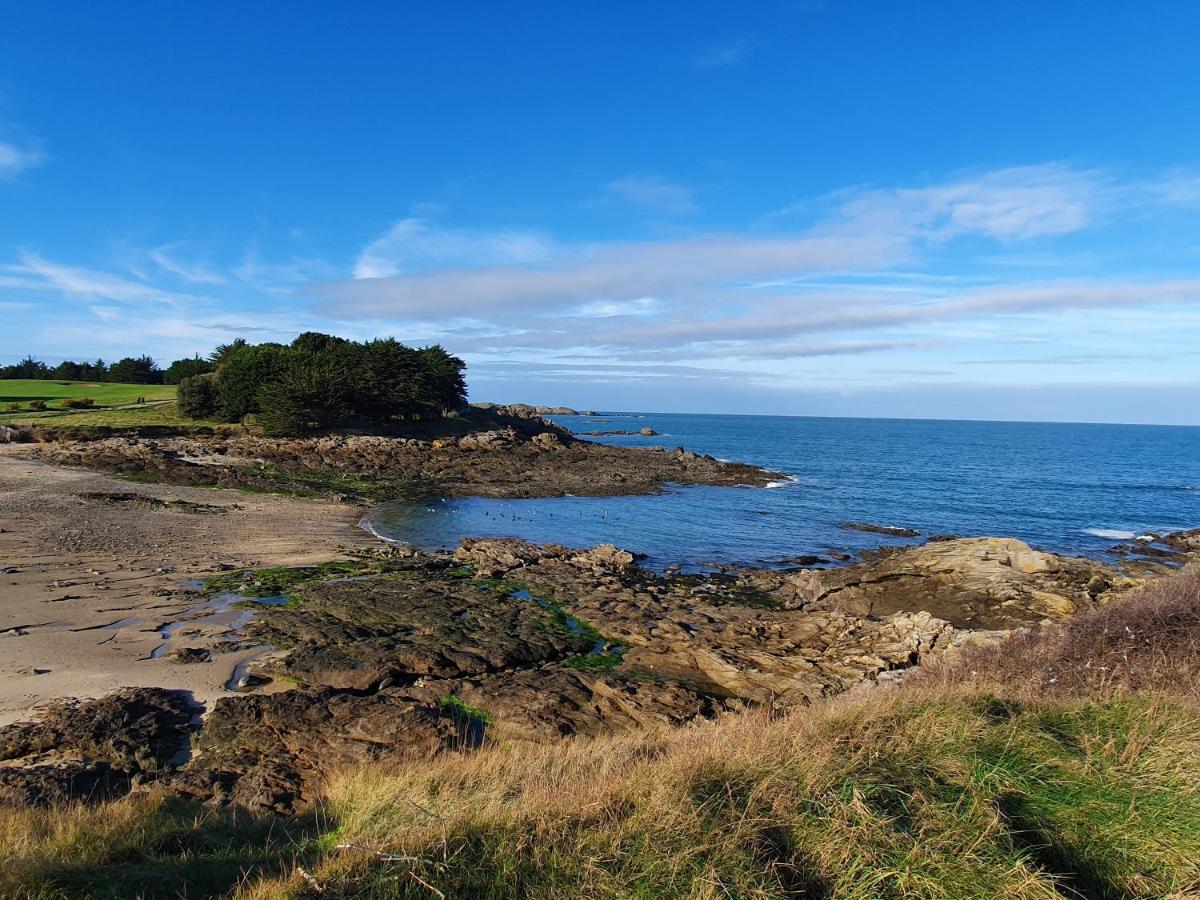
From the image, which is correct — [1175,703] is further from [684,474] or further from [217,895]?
[684,474]

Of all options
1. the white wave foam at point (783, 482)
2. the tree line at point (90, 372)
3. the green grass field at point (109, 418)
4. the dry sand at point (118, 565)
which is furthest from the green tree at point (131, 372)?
the white wave foam at point (783, 482)

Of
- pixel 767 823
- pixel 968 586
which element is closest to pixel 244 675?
pixel 767 823

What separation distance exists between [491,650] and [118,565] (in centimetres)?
1321

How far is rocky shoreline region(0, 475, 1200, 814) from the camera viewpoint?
34.1ft

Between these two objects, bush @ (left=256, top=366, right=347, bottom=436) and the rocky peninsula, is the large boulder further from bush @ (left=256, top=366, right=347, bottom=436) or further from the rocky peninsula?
bush @ (left=256, top=366, right=347, bottom=436)

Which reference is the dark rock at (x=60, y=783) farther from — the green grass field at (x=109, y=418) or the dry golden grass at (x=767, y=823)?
the green grass field at (x=109, y=418)

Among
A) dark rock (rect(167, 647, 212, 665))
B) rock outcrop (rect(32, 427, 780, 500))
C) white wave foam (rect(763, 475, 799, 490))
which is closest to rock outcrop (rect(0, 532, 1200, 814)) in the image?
dark rock (rect(167, 647, 212, 665))

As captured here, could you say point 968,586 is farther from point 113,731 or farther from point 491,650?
point 113,731

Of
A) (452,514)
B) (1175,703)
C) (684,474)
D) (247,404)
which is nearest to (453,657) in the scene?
(1175,703)

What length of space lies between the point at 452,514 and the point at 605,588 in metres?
17.2

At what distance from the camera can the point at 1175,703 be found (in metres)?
7.51

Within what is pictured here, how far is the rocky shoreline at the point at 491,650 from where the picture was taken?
34.1ft

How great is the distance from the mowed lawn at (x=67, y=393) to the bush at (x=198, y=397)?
8.46 metres

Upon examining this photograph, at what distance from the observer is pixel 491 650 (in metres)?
15.9
